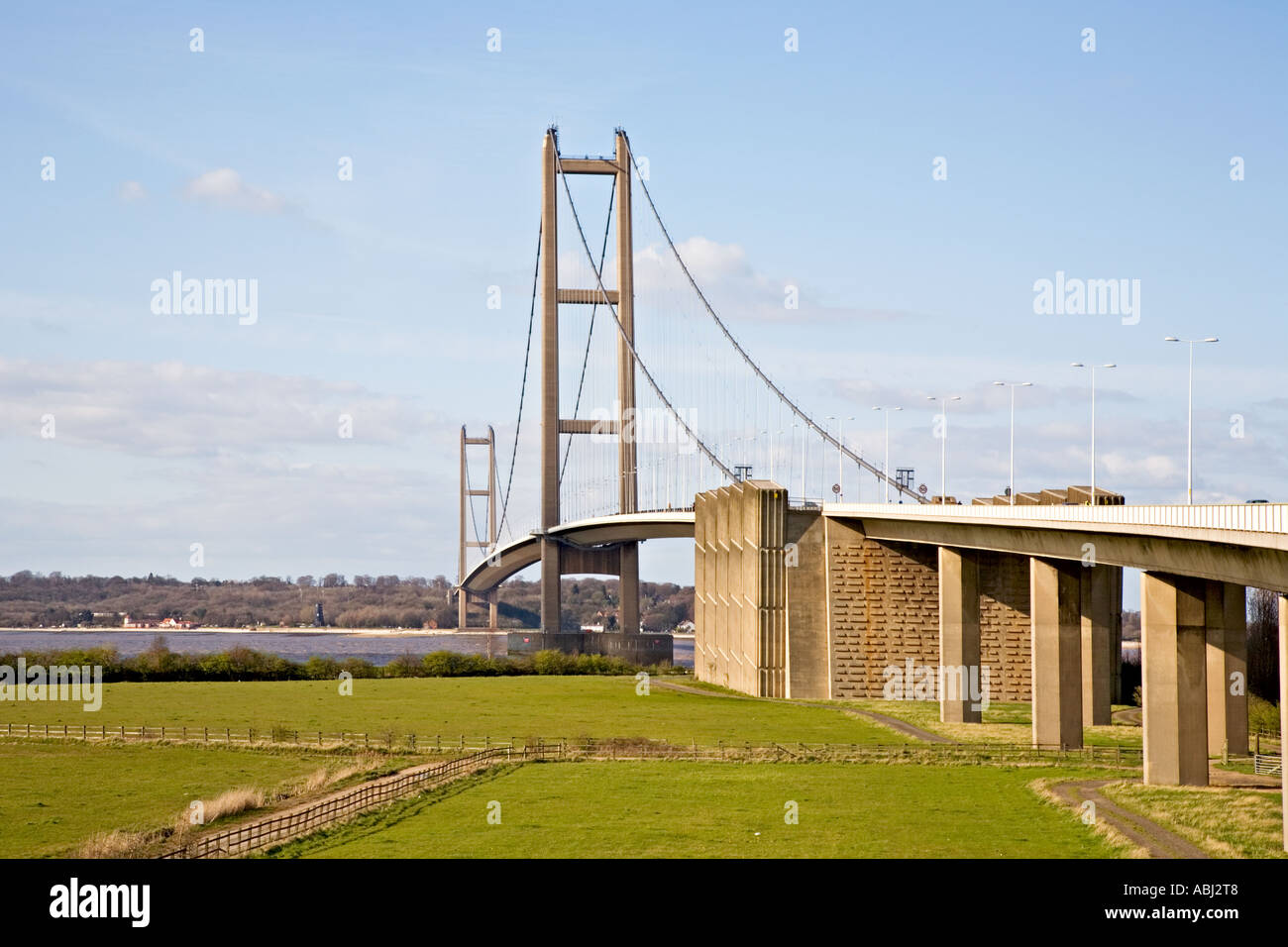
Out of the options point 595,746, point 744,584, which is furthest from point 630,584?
point 595,746

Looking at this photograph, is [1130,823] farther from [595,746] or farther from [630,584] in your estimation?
[630,584]

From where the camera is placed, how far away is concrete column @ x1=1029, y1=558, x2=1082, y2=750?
6181 cm

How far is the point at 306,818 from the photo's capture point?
4216 centimetres

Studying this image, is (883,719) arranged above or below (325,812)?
below

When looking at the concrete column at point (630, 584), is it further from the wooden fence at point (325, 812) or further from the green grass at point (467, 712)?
the wooden fence at point (325, 812)

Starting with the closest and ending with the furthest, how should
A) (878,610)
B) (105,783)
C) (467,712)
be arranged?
(105,783), (467,712), (878,610)

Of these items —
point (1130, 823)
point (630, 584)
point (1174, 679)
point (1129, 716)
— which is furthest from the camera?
point (630, 584)

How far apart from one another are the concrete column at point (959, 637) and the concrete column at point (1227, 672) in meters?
12.5

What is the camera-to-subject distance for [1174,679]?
4781 cm

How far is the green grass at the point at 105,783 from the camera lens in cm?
4284

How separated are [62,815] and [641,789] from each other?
16930mm

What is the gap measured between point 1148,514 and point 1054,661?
16786mm
